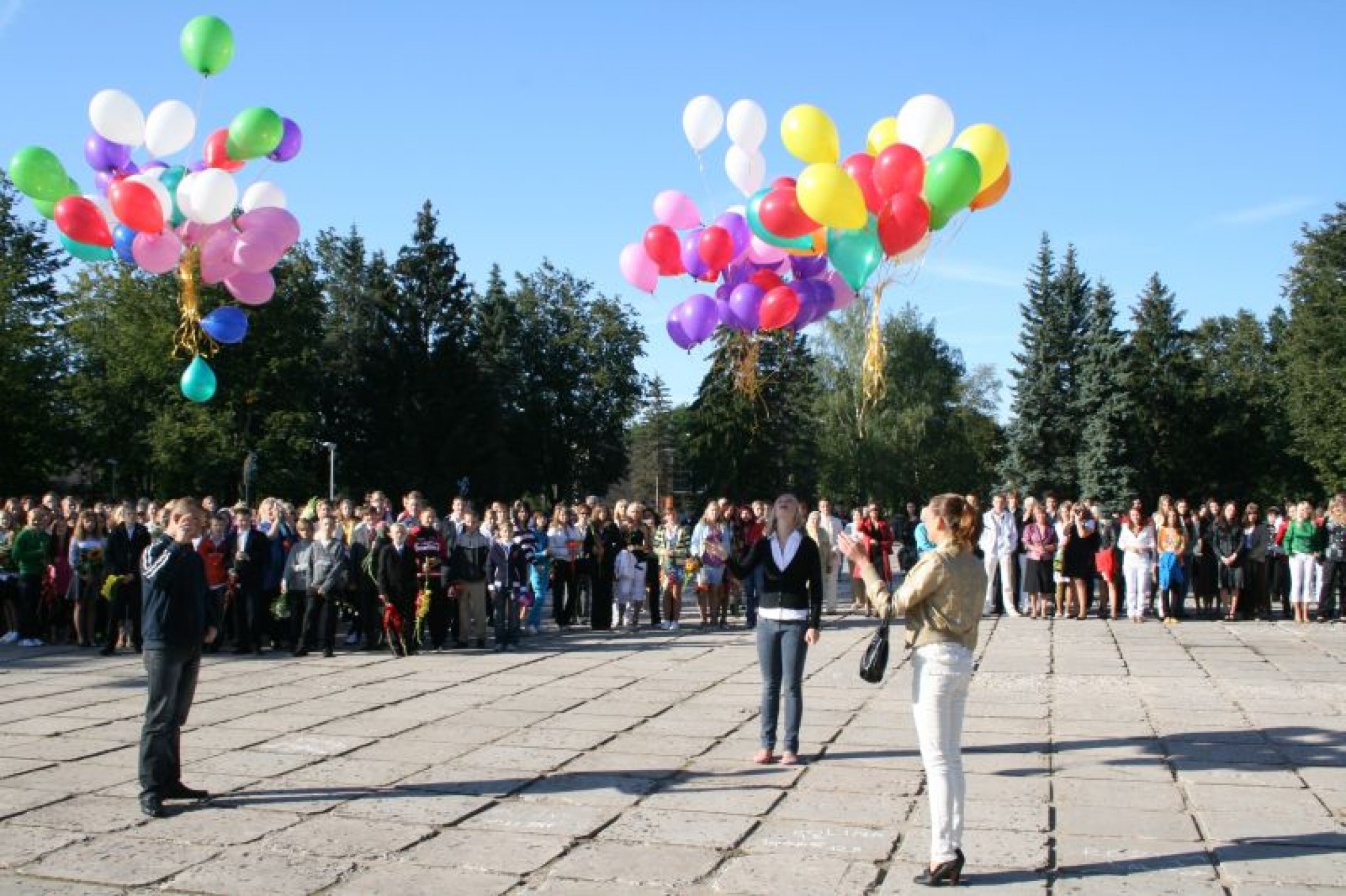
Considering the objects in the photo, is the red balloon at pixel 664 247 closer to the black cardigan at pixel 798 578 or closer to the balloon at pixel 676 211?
the balloon at pixel 676 211

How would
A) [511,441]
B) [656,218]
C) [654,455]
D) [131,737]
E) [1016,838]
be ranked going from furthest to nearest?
[654,455] → [511,441] → [656,218] → [131,737] → [1016,838]

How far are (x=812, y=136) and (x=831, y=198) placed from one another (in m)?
1.05

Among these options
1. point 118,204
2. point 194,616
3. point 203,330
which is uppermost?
point 118,204

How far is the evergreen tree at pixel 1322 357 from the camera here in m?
46.8

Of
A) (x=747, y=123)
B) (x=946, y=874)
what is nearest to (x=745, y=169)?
(x=747, y=123)

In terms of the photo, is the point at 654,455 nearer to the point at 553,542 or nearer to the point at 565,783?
the point at 553,542

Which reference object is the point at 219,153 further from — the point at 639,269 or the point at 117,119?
the point at 639,269

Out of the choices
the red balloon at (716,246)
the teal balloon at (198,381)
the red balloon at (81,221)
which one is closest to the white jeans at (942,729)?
the red balloon at (716,246)

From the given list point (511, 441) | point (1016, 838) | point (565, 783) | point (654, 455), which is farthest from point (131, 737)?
point (654, 455)

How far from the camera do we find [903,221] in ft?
33.6

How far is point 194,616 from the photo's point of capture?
7.13 meters

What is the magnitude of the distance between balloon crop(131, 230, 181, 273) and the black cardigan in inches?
272

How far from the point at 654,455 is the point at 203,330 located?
3614 inches

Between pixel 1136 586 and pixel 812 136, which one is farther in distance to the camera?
pixel 1136 586
